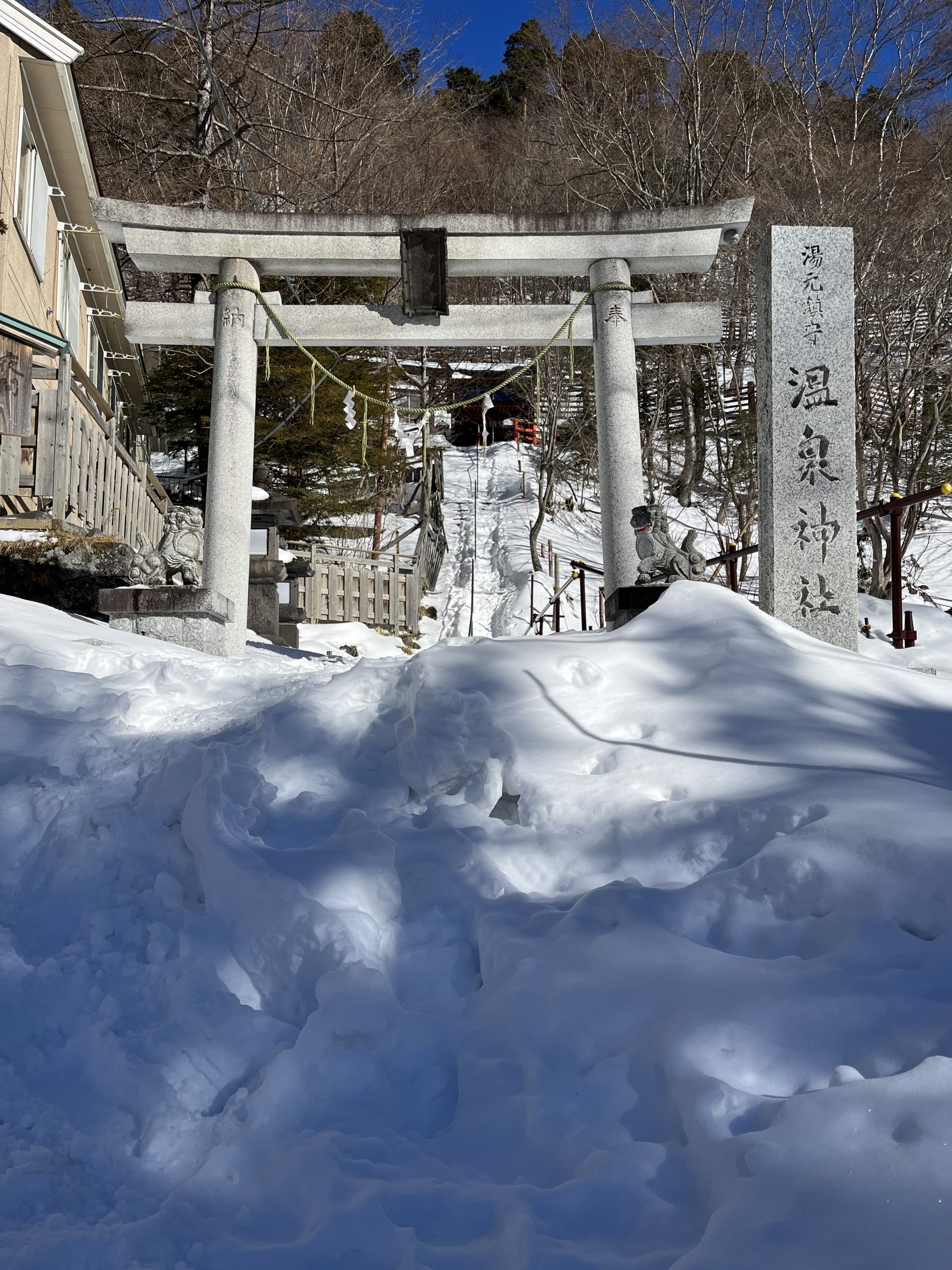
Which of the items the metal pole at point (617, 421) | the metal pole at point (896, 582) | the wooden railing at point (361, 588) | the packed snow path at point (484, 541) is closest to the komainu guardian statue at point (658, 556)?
the metal pole at point (617, 421)

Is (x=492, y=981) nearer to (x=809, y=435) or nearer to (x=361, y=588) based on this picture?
(x=809, y=435)

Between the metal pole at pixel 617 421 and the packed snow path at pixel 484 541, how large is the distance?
25.2 feet

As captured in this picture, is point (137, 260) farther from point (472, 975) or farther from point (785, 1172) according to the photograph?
point (785, 1172)

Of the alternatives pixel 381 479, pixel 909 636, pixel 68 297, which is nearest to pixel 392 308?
pixel 909 636

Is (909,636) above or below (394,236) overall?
below

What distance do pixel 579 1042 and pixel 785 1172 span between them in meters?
0.60

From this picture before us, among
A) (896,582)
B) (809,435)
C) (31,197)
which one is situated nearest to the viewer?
(809,435)

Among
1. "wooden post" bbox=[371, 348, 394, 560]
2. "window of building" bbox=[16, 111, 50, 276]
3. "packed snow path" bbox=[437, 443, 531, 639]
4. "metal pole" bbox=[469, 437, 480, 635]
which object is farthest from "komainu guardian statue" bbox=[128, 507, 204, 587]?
"metal pole" bbox=[469, 437, 480, 635]

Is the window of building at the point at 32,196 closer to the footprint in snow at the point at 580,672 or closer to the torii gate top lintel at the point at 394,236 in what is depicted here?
the torii gate top lintel at the point at 394,236

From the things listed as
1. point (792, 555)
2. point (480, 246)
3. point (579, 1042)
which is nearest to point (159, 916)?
point (579, 1042)

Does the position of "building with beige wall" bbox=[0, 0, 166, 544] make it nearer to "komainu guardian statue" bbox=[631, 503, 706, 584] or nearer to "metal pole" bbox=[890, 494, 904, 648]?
"komainu guardian statue" bbox=[631, 503, 706, 584]

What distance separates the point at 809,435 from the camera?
698cm

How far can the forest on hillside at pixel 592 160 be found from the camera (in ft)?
51.4

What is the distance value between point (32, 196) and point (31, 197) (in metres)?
0.05
